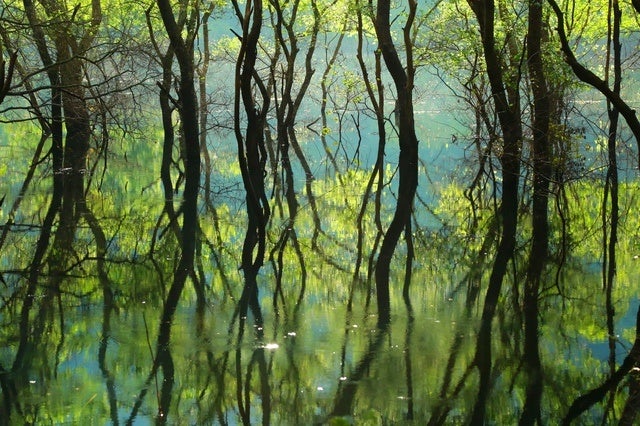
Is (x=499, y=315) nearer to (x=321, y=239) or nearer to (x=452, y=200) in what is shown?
(x=321, y=239)

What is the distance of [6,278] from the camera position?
9.30m

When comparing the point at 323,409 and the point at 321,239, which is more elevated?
the point at 321,239

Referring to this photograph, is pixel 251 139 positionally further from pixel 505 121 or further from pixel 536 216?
pixel 505 121

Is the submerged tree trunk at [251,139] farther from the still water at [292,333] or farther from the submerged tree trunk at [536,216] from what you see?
the submerged tree trunk at [536,216]

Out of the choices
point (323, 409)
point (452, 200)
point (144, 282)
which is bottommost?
point (323, 409)

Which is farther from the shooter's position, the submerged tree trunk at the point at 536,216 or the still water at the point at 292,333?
the submerged tree trunk at the point at 536,216

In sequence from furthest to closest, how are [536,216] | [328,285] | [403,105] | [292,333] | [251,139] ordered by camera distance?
[403,105] < [536,216] < [251,139] < [328,285] < [292,333]

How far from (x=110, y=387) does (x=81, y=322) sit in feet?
5.98

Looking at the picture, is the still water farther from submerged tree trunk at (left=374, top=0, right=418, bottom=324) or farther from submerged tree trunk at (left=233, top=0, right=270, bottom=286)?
submerged tree trunk at (left=374, top=0, right=418, bottom=324)

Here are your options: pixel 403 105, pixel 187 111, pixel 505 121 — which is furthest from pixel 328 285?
pixel 403 105

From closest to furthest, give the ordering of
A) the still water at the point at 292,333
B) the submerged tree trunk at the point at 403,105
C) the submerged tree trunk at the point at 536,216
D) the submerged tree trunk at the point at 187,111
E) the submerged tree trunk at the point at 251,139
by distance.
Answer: the still water at the point at 292,333 < the submerged tree trunk at the point at 536,216 < the submerged tree trunk at the point at 251,139 < the submerged tree trunk at the point at 187,111 < the submerged tree trunk at the point at 403,105

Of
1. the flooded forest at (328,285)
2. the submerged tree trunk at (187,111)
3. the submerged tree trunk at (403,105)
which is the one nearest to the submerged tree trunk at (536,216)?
the flooded forest at (328,285)

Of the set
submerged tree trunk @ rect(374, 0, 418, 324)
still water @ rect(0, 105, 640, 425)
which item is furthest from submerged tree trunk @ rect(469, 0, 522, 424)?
submerged tree trunk @ rect(374, 0, 418, 324)

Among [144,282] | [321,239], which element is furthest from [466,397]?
[321,239]
